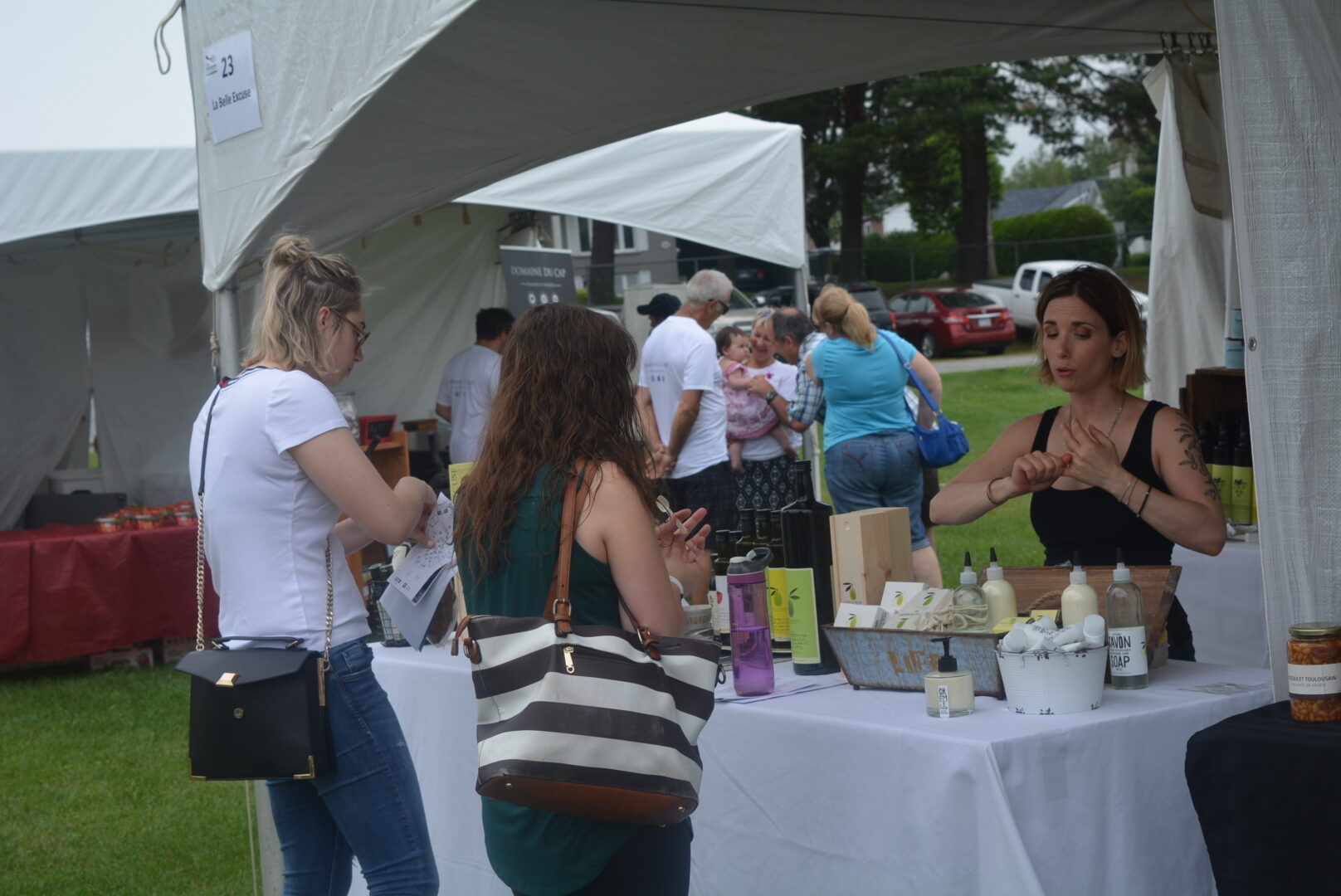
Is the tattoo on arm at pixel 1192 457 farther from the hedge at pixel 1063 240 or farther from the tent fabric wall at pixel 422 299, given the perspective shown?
the hedge at pixel 1063 240

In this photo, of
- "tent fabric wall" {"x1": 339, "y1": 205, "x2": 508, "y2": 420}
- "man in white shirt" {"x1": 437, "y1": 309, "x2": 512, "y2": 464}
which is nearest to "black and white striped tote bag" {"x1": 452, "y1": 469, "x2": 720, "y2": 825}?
"man in white shirt" {"x1": 437, "y1": 309, "x2": 512, "y2": 464}

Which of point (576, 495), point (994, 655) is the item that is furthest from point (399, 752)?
point (994, 655)

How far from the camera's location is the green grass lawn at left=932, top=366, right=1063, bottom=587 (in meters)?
7.70

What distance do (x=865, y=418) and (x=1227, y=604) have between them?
1868mm

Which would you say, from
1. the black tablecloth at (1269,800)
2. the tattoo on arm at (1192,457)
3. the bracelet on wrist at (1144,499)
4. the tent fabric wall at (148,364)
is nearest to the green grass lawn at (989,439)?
the tattoo on arm at (1192,457)

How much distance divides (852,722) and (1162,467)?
922mm

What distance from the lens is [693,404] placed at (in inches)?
215

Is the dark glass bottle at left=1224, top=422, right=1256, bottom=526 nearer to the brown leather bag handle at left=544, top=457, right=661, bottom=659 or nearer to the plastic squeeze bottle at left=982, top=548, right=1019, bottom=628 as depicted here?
the plastic squeeze bottle at left=982, top=548, right=1019, bottom=628

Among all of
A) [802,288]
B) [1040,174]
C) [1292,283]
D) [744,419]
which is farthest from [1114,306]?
[1040,174]

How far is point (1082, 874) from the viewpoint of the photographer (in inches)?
73.6

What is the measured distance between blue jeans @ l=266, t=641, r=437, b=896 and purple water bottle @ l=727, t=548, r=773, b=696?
582 millimetres

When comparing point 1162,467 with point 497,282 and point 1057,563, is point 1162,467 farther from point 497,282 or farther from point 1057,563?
point 497,282

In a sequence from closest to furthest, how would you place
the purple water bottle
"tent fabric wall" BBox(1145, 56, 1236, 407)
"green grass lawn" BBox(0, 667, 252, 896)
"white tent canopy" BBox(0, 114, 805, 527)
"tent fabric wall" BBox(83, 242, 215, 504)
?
the purple water bottle, "green grass lawn" BBox(0, 667, 252, 896), "tent fabric wall" BBox(1145, 56, 1236, 407), "white tent canopy" BBox(0, 114, 805, 527), "tent fabric wall" BBox(83, 242, 215, 504)

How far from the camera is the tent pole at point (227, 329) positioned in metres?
3.20
